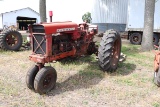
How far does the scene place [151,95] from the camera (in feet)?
15.9

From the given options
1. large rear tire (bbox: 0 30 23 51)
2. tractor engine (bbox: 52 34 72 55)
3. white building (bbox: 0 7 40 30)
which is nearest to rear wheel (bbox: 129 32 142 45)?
large rear tire (bbox: 0 30 23 51)

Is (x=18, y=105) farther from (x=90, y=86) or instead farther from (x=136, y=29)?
(x=136, y=29)

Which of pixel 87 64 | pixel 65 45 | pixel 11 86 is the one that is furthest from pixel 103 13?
pixel 11 86

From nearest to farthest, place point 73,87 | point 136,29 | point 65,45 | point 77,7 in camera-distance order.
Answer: point 73,87, point 65,45, point 136,29, point 77,7

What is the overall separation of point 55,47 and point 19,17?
24348mm

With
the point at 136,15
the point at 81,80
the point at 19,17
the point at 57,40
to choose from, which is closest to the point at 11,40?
the point at 57,40

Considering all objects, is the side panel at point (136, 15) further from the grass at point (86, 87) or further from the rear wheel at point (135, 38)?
the grass at point (86, 87)

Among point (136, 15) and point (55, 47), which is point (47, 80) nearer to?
point (55, 47)

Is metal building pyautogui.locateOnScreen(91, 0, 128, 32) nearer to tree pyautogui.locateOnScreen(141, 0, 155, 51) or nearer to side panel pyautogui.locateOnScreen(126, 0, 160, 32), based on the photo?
side panel pyautogui.locateOnScreen(126, 0, 160, 32)

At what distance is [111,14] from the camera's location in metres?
17.4

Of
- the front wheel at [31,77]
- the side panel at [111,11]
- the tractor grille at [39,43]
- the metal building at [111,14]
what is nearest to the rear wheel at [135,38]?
the metal building at [111,14]

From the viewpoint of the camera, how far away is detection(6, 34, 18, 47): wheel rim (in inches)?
398

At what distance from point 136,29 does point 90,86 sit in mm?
8518

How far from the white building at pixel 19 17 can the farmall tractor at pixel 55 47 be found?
20639mm
